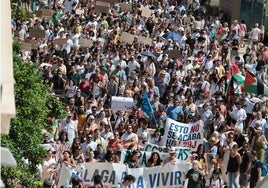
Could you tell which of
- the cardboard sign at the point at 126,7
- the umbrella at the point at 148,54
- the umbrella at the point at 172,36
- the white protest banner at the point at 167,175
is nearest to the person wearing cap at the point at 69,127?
the white protest banner at the point at 167,175

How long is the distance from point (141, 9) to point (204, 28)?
7.28 feet

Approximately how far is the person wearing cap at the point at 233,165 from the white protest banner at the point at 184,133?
1.43m

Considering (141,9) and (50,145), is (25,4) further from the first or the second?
(50,145)

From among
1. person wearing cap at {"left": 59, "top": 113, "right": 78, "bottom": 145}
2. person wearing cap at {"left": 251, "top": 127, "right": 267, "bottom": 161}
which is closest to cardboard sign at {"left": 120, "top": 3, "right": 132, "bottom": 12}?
person wearing cap at {"left": 59, "top": 113, "right": 78, "bottom": 145}

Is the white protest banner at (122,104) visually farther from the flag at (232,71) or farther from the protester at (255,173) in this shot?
the protester at (255,173)

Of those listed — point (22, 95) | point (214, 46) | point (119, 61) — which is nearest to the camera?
point (22, 95)

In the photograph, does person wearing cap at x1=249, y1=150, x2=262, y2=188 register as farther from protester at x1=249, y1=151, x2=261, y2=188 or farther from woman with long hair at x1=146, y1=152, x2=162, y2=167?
woman with long hair at x1=146, y1=152, x2=162, y2=167

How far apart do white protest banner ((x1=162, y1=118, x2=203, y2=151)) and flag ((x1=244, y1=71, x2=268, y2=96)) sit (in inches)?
111

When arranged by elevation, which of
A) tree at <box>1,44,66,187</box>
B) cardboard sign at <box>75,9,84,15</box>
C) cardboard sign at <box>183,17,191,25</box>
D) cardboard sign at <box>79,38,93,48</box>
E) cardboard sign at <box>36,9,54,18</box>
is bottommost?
cardboard sign at <box>75,9,84,15</box>

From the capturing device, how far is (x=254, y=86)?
27.7m

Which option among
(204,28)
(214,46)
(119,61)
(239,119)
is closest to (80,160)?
(239,119)

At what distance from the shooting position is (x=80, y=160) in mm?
21656

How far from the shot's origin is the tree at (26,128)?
1856cm

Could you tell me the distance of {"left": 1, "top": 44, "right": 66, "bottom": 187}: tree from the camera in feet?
60.9
